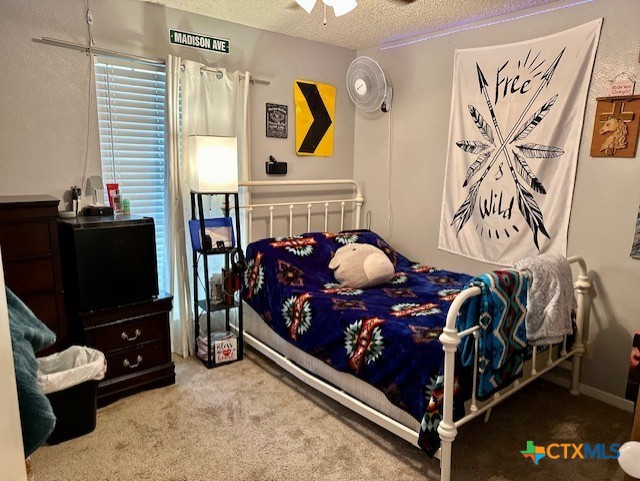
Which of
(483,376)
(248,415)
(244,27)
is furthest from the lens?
(244,27)

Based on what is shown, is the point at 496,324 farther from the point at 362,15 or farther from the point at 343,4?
the point at 362,15

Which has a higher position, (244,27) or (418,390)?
(244,27)

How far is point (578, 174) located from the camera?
101 inches

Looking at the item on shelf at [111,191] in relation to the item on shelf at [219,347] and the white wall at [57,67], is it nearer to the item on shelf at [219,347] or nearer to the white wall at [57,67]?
the white wall at [57,67]

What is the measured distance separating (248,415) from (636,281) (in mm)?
2191

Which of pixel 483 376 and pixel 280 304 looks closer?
pixel 483 376

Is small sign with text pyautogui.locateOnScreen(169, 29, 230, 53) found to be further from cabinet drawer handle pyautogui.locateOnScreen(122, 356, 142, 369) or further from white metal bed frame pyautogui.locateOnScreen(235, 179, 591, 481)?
cabinet drawer handle pyautogui.locateOnScreen(122, 356, 142, 369)

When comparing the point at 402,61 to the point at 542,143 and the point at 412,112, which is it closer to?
the point at 412,112

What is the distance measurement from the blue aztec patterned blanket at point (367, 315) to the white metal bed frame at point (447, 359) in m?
0.07

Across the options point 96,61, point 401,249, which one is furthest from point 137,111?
point 401,249

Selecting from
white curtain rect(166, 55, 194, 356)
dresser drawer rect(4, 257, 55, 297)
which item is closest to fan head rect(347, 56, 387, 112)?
white curtain rect(166, 55, 194, 356)

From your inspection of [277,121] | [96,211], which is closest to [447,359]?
[96,211]

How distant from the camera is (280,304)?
2.68 metres

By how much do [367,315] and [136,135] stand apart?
71.5 inches
